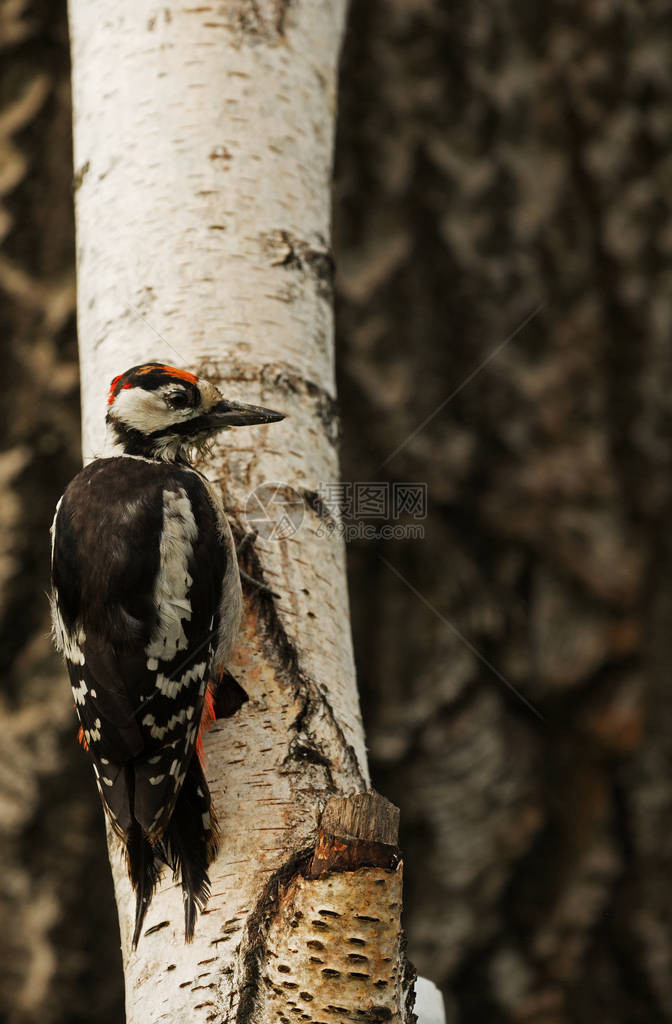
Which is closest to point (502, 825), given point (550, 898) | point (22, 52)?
point (550, 898)

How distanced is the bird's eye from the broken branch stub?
825 millimetres

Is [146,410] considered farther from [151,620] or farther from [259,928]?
[259,928]

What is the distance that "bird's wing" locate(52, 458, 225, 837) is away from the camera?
1.50 m

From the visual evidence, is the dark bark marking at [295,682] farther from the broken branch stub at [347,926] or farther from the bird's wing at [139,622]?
the broken branch stub at [347,926]

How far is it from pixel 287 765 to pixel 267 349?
712mm


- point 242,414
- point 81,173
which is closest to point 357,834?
point 242,414

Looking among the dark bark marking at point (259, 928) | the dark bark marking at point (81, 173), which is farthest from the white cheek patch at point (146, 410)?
the dark bark marking at point (259, 928)

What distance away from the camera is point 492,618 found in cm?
284

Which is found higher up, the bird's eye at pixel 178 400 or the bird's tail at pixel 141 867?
the bird's eye at pixel 178 400


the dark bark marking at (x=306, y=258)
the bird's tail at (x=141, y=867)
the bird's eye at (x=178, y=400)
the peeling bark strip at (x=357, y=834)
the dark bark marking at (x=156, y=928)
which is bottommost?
the dark bark marking at (x=156, y=928)

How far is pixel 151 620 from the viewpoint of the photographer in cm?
160

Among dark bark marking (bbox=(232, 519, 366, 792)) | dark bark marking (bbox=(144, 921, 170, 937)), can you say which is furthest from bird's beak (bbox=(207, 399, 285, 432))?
dark bark marking (bbox=(144, 921, 170, 937))

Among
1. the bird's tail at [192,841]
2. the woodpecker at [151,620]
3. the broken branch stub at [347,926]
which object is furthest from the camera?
the woodpecker at [151,620]

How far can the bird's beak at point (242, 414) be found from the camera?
5.52 ft
